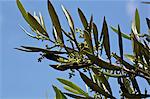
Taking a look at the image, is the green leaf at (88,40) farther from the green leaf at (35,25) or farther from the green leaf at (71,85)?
the green leaf at (71,85)

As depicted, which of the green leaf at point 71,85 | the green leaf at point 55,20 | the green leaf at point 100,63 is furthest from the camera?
the green leaf at point 71,85

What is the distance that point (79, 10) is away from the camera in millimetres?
1963

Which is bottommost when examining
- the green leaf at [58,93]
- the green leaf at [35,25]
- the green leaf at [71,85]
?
the green leaf at [58,93]

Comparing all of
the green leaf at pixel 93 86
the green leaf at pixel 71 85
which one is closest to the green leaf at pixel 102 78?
the green leaf at pixel 93 86

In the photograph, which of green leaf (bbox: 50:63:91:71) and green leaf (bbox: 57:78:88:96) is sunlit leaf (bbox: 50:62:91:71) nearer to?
green leaf (bbox: 50:63:91:71)

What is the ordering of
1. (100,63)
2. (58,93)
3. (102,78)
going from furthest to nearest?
(58,93) → (102,78) → (100,63)

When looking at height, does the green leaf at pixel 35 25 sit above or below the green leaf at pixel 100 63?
above

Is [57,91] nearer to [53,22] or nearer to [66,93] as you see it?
[66,93]

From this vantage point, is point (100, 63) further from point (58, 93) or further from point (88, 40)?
point (58, 93)

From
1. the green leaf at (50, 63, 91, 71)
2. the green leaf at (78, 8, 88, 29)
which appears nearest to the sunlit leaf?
the green leaf at (50, 63, 91, 71)

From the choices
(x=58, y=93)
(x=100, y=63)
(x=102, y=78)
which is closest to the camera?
(x=100, y=63)

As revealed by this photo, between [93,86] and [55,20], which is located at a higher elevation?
[55,20]

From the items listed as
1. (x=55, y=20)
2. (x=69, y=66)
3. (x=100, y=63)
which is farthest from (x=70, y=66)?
(x=55, y=20)

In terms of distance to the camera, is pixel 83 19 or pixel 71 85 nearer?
pixel 83 19
